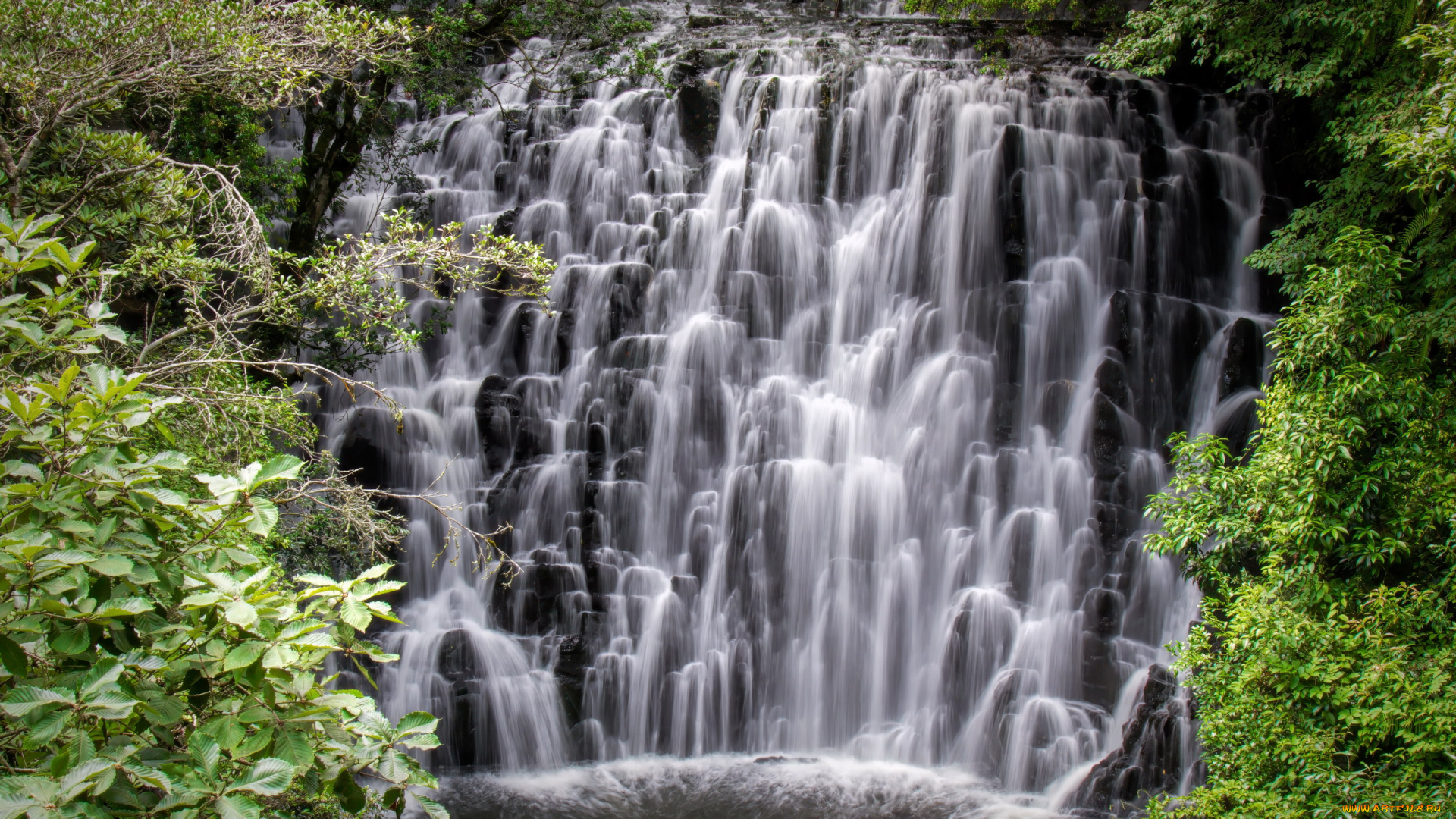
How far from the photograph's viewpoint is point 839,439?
12203 millimetres

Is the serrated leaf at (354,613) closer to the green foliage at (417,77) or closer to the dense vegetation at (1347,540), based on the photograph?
A: the dense vegetation at (1347,540)

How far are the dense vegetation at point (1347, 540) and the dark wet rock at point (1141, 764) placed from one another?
746 mm

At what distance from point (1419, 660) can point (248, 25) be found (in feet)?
34.1

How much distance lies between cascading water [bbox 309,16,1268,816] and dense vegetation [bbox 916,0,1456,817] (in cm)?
245

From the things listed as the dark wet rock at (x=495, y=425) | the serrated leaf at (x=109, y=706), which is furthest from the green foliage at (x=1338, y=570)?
the dark wet rock at (x=495, y=425)

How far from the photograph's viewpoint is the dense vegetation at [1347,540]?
6102 mm

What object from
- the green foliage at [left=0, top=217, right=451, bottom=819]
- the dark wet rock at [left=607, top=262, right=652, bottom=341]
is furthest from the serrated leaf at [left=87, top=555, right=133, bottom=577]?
the dark wet rock at [left=607, top=262, right=652, bottom=341]

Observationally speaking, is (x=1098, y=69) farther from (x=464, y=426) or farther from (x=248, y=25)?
(x=248, y=25)

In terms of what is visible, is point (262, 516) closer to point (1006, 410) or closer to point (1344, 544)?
point (1344, 544)

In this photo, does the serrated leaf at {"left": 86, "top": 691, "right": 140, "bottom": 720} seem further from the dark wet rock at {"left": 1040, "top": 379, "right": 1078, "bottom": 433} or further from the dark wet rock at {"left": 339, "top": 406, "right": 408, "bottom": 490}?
the dark wet rock at {"left": 1040, "top": 379, "right": 1078, "bottom": 433}

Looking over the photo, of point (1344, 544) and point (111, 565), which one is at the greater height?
point (111, 565)

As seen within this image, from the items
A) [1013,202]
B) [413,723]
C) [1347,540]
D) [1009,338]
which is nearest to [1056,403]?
[1009,338]

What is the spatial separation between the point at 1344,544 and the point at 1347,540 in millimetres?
77

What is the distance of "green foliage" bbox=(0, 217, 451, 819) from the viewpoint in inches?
118
